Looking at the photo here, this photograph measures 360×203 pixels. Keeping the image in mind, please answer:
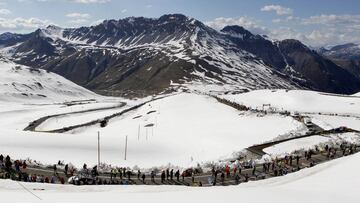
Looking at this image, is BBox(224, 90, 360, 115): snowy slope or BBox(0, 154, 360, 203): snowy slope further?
BBox(224, 90, 360, 115): snowy slope

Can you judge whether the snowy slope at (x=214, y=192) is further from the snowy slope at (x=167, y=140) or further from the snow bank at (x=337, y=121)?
the snow bank at (x=337, y=121)

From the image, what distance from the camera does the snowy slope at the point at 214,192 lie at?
93.2 ft

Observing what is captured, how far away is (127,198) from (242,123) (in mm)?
76463

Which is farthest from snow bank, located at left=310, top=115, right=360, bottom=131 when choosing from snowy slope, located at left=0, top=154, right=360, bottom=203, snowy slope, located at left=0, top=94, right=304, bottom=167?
snowy slope, located at left=0, top=154, right=360, bottom=203

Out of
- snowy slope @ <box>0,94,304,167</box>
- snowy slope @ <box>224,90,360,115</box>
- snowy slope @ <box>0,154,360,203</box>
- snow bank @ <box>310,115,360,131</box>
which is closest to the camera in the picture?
snowy slope @ <box>0,154,360,203</box>

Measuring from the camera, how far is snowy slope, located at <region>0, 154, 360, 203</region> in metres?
28.4

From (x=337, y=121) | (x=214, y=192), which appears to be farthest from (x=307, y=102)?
(x=214, y=192)

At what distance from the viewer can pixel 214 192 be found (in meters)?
31.7

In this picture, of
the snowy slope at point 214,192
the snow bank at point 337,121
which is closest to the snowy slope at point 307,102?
the snow bank at point 337,121

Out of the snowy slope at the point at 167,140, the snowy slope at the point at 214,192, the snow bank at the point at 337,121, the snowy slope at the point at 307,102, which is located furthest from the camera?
the snowy slope at the point at 307,102

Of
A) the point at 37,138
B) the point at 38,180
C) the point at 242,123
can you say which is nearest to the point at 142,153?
the point at 37,138

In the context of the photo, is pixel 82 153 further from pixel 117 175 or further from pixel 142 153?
pixel 117 175

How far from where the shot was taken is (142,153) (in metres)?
70.6

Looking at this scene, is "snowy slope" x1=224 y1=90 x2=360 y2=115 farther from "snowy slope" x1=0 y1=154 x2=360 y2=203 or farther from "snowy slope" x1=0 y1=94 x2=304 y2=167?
"snowy slope" x1=0 y1=154 x2=360 y2=203
